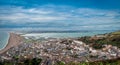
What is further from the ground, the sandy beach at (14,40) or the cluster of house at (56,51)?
the sandy beach at (14,40)

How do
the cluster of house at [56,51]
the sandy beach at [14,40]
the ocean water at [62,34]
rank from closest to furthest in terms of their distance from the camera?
the cluster of house at [56,51] < the sandy beach at [14,40] < the ocean water at [62,34]

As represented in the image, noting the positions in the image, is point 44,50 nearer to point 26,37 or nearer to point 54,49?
point 54,49

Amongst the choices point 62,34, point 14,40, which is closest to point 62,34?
point 62,34

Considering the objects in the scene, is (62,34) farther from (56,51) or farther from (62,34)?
(56,51)

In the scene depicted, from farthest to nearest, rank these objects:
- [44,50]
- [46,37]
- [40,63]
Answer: [46,37]
[44,50]
[40,63]

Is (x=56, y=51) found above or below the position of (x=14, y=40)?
below

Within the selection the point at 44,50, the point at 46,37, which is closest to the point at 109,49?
the point at 44,50

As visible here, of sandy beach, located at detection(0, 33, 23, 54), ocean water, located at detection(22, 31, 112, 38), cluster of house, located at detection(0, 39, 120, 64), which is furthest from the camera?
ocean water, located at detection(22, 31, 112, 38)

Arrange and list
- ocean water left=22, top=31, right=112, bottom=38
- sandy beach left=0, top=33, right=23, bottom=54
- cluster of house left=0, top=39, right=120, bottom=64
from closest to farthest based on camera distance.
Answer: cluster of house left=0, top=39, right=120, bottom=64 → sandy beach left=0, top=33, right=23, bottom=54 → ocean water left=22, top=31, right=112, bottom=38

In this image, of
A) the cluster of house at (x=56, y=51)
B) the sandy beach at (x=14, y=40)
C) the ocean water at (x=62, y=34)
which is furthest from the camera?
the ocean water at (x=62, y=34)

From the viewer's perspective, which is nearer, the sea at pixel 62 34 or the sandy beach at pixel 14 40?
the sandy beach at pixel 14 40

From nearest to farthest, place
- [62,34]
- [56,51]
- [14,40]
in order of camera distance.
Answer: [56,51]
[14,40]
[62,34]
